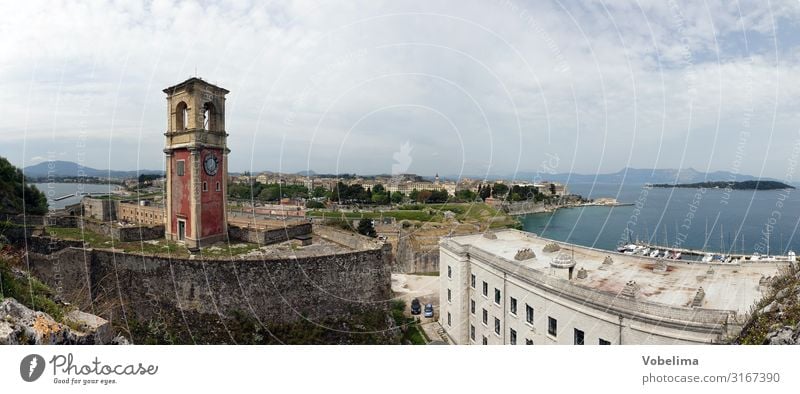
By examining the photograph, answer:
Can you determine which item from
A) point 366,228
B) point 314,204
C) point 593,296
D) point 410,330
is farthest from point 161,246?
point 366,228

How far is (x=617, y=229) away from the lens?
36094 mm

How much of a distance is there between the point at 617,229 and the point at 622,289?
3581 cm

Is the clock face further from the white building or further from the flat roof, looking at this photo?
the flat roof

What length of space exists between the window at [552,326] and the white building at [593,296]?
1cm

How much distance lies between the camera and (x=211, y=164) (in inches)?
333

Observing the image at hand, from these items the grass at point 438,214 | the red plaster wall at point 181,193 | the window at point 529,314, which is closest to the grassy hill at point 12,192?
the red plaster wall at point 181,193

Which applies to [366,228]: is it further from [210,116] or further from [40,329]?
[40,329]

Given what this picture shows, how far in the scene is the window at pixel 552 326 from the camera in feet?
17.1

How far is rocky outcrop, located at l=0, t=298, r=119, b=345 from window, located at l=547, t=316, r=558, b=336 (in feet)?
17.1

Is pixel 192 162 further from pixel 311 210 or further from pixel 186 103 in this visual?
pixel 311 210

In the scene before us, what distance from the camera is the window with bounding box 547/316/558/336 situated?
5227mm

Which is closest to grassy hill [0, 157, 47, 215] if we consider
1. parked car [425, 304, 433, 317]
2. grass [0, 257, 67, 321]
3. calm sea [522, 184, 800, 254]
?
grass [0, 257, 67, 321]

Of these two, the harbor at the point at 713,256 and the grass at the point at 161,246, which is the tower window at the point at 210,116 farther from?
the harbor at the point at 713,256
